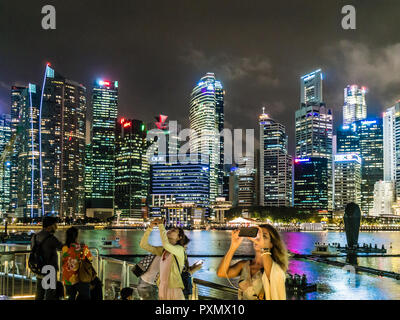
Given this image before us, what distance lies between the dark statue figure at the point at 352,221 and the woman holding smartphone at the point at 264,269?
5919cm

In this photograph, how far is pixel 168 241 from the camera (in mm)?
7441

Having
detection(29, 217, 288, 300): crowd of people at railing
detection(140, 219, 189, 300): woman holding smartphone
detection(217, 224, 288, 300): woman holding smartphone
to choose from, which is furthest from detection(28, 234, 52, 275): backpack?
detection(217, 224, 288, 300): woman holding smartphone

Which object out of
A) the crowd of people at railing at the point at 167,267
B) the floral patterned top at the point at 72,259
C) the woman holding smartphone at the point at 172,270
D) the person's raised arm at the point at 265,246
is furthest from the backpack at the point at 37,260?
the person's raised arm at the point at 265,246

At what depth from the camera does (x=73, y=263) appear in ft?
27.3

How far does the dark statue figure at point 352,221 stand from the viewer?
203ft

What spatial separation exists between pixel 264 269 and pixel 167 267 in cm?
240

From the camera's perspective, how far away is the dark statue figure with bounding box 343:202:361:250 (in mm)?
61897

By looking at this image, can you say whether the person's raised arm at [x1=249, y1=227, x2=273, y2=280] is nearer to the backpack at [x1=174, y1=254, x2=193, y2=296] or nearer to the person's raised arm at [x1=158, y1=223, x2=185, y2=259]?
the person's raised arm at [x1=158, y1=223, x2=185, y2=259]

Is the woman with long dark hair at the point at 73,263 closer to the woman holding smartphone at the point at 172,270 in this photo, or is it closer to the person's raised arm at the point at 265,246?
the woman holding smartphone at the point at 172,270

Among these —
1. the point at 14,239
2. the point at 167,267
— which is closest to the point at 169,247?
the point at 167,267

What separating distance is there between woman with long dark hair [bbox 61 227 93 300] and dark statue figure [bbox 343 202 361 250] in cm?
5791
